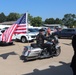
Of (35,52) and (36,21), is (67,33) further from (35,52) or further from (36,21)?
(36,21)

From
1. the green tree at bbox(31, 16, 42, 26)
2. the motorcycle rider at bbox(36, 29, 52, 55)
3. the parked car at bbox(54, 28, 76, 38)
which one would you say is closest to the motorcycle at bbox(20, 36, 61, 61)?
the motorcycle rider at bbox(36, 29, 52, 55)

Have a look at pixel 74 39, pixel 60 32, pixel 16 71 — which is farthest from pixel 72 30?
pixel 74 39

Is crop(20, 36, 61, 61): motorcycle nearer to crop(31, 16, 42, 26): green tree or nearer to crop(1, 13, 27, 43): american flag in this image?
crop(1, 13, 27, 43): american flag

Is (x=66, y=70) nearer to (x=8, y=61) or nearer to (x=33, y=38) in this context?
(x=8, y=61)

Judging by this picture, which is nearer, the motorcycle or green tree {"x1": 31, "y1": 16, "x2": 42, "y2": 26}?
the motorcycle

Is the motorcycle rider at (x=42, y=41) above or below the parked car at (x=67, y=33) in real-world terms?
above

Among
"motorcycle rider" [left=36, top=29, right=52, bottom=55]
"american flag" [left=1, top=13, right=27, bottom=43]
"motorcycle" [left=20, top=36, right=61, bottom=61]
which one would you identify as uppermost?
"american flag" [left=1, top=13, right=27, bottom=43]

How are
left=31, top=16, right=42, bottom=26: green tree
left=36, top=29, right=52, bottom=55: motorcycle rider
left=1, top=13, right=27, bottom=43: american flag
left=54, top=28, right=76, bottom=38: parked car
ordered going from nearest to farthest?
left=36, top=29, right=52, bottom=55: motorcycle rider
left=1, top=13, right=27, bottom=43: american flag
left=54, top=28, right=76, bottom=38: parked car
left=31, top=16, right=42, bottom=26: green tree

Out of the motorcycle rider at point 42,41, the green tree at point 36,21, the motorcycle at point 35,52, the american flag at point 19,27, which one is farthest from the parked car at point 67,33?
the green tree at point 36,21

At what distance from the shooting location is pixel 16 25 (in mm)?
13812

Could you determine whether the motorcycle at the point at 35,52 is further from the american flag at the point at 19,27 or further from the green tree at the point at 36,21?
the green tree at the point at 36,21

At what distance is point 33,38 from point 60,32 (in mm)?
9310

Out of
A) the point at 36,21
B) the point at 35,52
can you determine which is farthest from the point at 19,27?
the point at 36,21

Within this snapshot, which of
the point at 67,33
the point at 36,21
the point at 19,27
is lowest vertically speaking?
the point at 67,33
